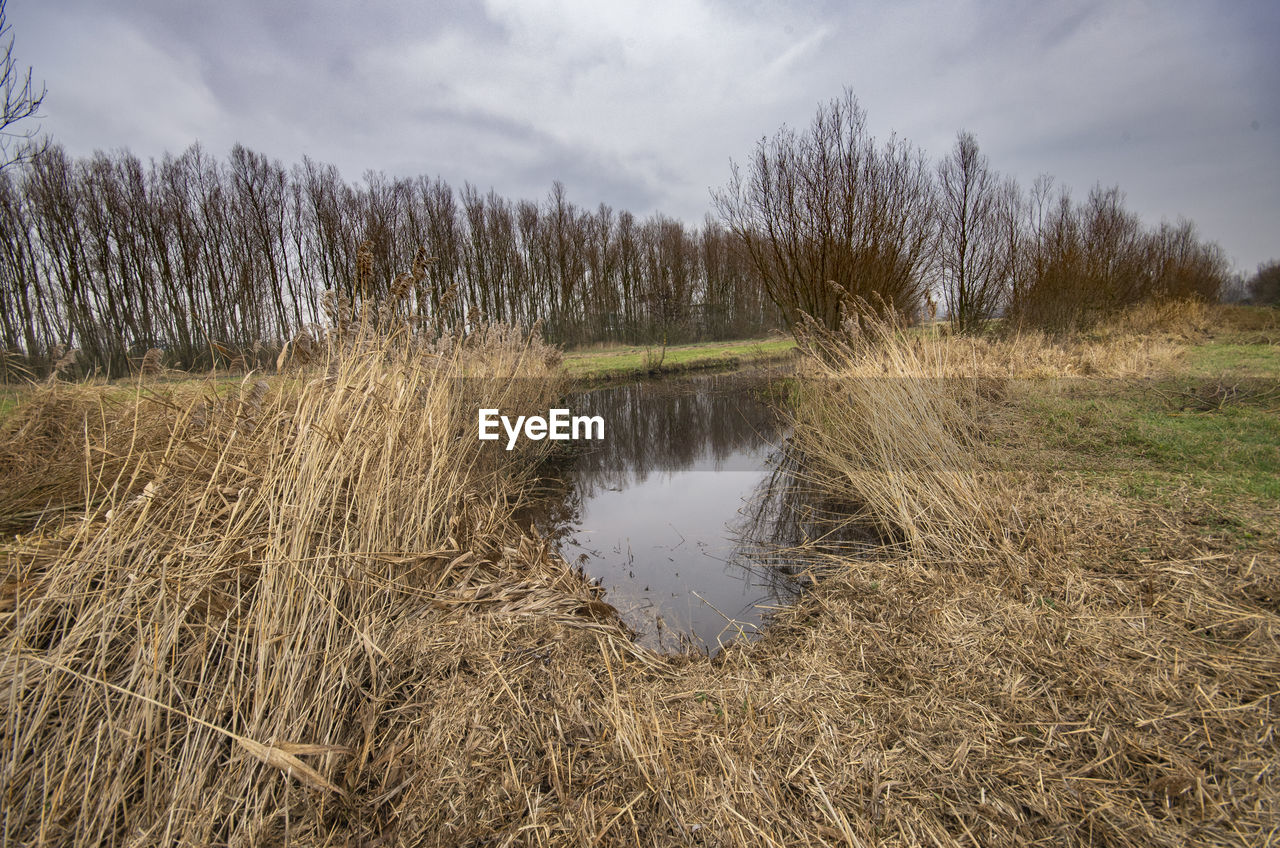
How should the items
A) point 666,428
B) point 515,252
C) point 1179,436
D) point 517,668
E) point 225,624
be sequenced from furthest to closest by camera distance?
1. point 515,252
2. point 666,428
3. point 1179,436
4. point 517,668
5. point 225,624

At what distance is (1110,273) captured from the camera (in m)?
17.0

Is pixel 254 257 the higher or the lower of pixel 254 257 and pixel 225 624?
the higher

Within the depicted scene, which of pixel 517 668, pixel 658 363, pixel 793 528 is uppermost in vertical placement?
pixel 658 363

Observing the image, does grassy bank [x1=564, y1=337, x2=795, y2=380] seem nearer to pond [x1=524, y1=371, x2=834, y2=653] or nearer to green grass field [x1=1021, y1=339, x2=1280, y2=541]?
pond [x1=524, y1=371, x2=834, y2=653]

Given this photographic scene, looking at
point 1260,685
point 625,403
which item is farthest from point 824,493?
point 625,403

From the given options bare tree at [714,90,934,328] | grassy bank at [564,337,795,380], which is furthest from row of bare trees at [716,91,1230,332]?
grassy bank at [564,337,795,380]

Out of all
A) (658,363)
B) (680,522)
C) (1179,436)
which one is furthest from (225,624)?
(658,363)

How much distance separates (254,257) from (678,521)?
22.2 m

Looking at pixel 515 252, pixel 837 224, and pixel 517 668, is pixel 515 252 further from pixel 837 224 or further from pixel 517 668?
pixel 517 668

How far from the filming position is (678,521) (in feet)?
17.1

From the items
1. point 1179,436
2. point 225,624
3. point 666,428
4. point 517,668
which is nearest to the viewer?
point 225,624

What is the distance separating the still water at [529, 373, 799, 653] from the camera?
3.41 metres

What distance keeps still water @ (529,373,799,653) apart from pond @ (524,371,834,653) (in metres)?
0.01

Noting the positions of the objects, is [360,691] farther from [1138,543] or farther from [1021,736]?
[1138,543]
